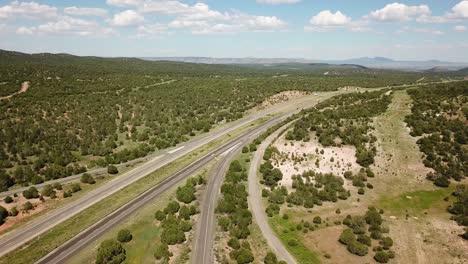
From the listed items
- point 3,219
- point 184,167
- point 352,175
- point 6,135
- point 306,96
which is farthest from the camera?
point 306,96

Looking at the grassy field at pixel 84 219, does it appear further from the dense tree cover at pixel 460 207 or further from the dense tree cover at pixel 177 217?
the dense tree cover at pixel 460 207

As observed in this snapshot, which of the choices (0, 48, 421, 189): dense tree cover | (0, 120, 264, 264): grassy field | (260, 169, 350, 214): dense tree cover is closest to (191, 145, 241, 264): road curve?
(260, 169, 350, 214): dense tree cover

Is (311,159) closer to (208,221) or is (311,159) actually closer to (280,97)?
(208,221)

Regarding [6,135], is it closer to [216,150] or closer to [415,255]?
[216,150]

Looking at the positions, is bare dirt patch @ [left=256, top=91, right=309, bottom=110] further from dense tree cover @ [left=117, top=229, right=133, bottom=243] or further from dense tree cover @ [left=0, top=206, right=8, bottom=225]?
dense tree cover @ [left=0, top=206, right=8, bottom=225]

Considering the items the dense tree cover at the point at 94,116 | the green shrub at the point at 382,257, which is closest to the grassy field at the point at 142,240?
the green shrub at the point at 382,257

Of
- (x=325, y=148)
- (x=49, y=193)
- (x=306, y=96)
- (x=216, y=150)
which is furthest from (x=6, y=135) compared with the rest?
(x=306, y=96)
